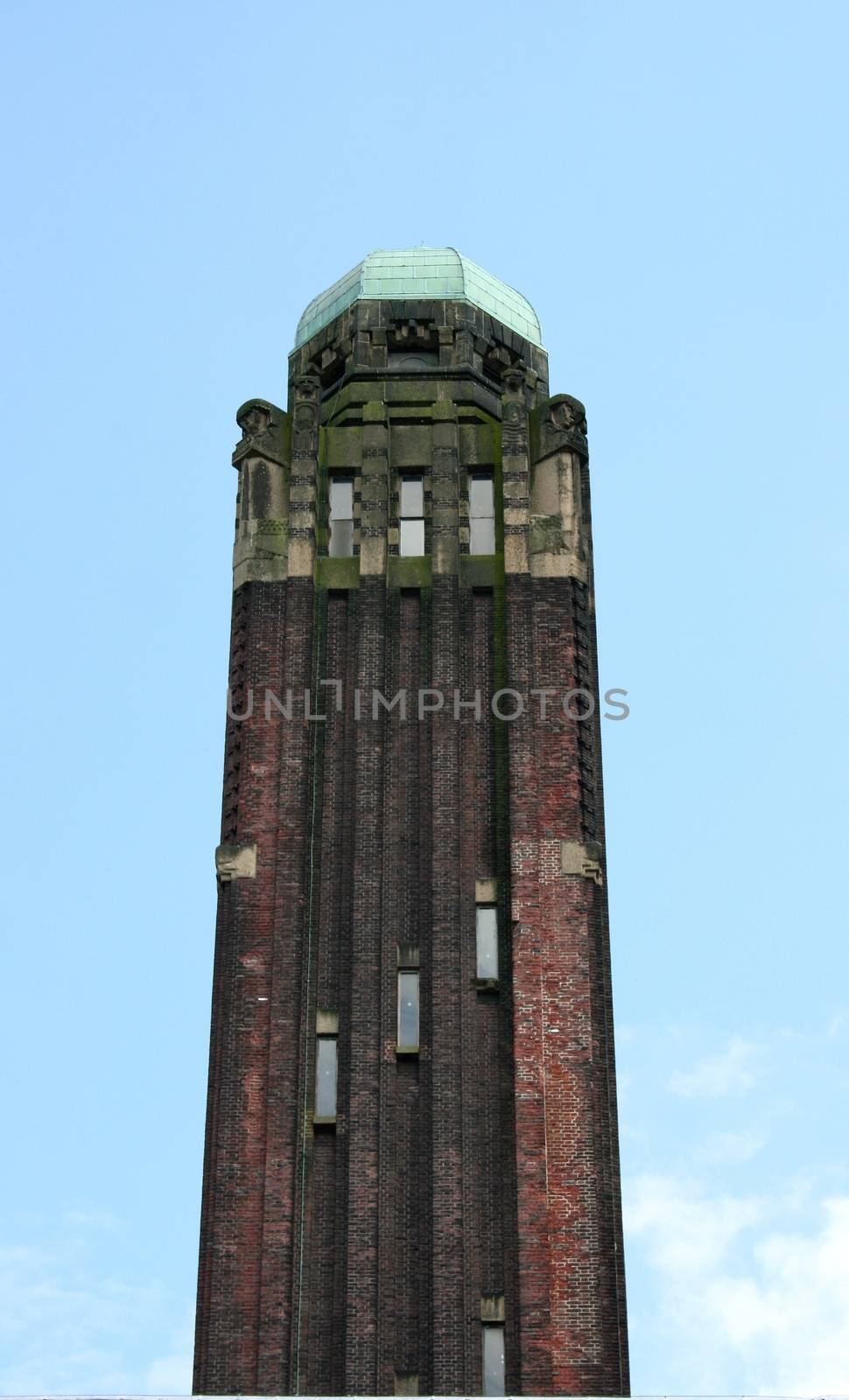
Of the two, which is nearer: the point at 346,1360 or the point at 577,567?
the point at 346,1360

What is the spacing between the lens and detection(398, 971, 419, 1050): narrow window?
42844mm

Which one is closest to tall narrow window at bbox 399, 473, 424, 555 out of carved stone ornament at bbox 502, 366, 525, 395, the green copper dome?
carved stone ornament at bbox 502, 366, 525, 395

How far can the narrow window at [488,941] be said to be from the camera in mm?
43344

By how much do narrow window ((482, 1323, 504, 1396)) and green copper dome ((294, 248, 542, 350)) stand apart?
75.0 ft

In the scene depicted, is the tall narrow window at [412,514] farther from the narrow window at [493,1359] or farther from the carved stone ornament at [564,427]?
the narrow window at [493,1359]

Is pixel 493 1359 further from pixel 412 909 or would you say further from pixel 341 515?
pixel 341 515

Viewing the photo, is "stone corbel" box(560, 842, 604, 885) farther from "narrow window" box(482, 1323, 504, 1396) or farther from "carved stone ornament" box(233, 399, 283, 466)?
"carved stone ornament" box(233, 399, 283, 466)

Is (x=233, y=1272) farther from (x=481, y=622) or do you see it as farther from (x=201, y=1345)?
(x=481, y=622)

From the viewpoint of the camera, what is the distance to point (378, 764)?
45.5m

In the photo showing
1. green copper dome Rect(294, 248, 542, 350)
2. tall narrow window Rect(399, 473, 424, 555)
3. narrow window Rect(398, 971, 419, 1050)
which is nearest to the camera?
narrow window Rect(398, 971, 419, 1050)

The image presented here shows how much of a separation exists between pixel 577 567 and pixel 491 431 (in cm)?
387

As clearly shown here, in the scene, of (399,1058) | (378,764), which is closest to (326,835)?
(378,764)

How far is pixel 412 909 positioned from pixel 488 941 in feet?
5.03

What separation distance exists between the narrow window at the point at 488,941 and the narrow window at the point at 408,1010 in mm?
1200
